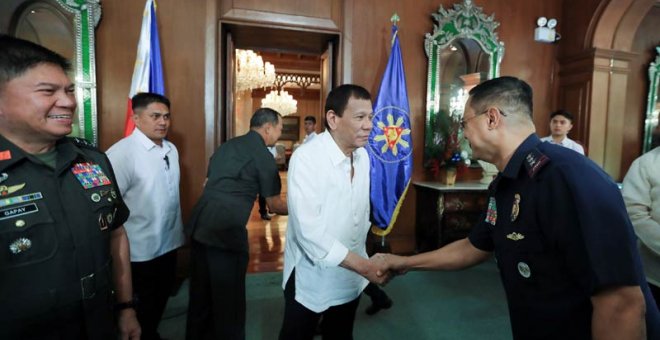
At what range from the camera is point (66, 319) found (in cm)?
97

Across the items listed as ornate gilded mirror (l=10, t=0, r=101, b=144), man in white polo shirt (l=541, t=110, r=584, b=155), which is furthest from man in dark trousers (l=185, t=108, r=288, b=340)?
man in white polo shirt (l=541, t=110, r=584, b=155)

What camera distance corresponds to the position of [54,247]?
94cm

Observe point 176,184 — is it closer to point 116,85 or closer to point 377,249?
point 116,85

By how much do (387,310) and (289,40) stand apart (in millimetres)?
2983

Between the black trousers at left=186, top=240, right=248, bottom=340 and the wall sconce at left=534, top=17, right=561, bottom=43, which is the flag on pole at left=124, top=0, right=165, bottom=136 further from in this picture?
the wall sconce at left=534, top=17, right=561, bottom=43

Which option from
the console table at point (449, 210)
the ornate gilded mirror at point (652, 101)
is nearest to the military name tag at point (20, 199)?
the console table at point (449, 210)

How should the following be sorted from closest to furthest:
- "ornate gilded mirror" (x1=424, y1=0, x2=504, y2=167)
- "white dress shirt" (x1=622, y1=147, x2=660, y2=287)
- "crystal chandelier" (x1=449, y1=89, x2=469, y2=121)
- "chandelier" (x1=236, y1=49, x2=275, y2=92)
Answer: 1. "white dress shirt" (x1=622, y1=147, x2=660, y2=287)
2. "ornate gilded mirror" (x1=424, y1=0, x2=504, y2=167)
3. "crystal chandelier" (x1=449, y1=89, x2=469, y2=121)
4. "chandelier" (x1=236, y1=49, x2=275, y2=92)

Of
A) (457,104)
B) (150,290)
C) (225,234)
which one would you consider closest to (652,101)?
(457,104)

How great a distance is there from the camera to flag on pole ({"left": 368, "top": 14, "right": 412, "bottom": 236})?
11.0 ft

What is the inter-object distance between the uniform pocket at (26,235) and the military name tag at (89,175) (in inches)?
5.8

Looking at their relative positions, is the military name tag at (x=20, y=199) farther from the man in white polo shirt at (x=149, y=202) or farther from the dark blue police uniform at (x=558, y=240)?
the dark blue police uniform at (x=558, y=240)

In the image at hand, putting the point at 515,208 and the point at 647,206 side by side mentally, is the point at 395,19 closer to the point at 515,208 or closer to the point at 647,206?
the point at 647,206

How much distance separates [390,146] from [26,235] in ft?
9.68

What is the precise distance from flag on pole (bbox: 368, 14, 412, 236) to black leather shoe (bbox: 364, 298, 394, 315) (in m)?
0.75
